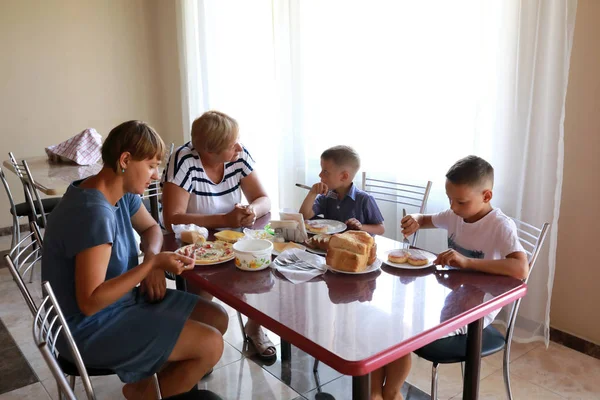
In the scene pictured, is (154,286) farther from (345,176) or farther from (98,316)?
(345,176)

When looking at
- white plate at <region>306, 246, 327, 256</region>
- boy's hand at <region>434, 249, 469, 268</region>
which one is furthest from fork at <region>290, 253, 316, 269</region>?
boy's hand at <region>434, 249, 469, 268</region>

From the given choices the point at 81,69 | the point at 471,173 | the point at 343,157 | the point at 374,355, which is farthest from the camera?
the point at 81,69

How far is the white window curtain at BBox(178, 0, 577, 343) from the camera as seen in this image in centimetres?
221

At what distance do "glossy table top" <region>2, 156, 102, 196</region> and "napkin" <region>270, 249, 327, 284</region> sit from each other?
5.70 feet

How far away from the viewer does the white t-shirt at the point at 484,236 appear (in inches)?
62.7

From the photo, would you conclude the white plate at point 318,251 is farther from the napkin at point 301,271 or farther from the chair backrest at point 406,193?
the chair backrest at point 406,193

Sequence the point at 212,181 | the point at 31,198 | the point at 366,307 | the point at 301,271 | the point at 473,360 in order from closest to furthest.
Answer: the point at 366,307 → the point at 473,360 → the point at 301,271 → the point at 212,181 → the point at 31,198

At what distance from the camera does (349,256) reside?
150cm

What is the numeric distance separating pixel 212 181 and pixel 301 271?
2.76ft

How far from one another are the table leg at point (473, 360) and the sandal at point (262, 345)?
1.17 metres

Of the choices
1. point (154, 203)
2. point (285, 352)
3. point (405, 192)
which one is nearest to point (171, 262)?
point (285, 352)

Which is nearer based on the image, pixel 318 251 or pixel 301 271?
pixel 301 271

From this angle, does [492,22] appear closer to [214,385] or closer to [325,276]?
[325,276]

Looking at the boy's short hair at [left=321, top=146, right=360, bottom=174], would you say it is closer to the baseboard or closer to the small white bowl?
the small white bowl
